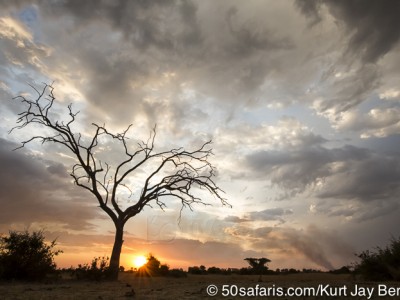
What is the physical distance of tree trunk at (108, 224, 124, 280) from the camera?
18.3 m

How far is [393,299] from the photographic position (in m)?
7.78

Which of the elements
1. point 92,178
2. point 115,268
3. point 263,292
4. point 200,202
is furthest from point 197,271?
point 263,292

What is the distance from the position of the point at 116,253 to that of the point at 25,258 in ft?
14.7

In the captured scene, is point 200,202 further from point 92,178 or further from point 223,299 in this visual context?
point 223,299

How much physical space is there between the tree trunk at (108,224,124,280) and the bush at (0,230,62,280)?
9.55 ft

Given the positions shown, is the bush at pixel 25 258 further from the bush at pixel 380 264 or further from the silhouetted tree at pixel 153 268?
the bush at pixel 380 264

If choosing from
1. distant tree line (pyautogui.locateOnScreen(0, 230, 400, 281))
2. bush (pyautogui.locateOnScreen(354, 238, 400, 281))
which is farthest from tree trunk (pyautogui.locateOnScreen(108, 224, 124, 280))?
bush (pyautogui.locateOnScreen(354, 238, 400, 281))

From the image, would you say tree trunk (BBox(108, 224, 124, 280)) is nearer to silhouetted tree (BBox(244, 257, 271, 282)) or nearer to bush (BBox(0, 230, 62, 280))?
bush (BBox(0, 230, 62, 280))

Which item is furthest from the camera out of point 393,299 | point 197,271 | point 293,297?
point 197,271

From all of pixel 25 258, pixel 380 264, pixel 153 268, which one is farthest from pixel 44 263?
pixel 380 264

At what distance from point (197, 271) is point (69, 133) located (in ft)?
53.7

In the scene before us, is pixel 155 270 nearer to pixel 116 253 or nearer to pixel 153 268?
pixel 153 268

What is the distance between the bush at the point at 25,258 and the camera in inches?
650

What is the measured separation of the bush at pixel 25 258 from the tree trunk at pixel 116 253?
9.55 feet
